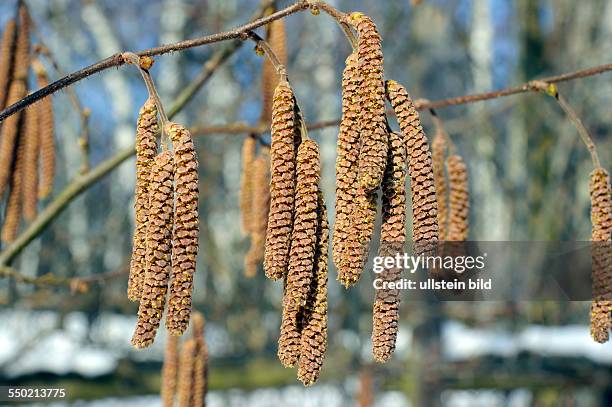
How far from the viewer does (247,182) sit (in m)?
1.88

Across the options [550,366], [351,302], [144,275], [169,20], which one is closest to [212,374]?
[351,302]

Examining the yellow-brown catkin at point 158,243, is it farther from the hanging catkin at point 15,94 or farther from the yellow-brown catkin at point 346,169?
the hanging catkin at point 15,94

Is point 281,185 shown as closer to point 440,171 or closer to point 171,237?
point 171,237

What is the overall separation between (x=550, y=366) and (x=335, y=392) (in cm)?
188

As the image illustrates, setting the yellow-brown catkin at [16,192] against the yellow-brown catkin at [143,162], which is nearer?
the yellow-brown catkin at [143,162]

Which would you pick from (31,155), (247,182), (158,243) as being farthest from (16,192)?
(158,243)

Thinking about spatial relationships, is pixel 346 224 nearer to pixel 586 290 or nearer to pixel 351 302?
pixel 586 290

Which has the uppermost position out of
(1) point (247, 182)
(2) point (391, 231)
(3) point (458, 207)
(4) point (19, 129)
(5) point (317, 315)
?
(4) point (19, 129)

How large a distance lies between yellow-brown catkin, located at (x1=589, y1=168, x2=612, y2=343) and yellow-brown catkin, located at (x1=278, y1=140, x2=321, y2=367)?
0.66 m

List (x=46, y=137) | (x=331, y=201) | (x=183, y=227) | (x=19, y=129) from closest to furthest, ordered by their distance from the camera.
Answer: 1. (x=183, y=227)
2. (x=19, y=129)
3. (x=46, y=137)
4. (x=331, y=201)

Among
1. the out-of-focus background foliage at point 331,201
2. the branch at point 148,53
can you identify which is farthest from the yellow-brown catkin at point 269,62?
the out-of-focus background foliage at point 331,201

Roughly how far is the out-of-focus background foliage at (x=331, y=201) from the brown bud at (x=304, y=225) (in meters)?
3.37

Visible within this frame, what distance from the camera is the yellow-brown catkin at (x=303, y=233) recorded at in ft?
3.38

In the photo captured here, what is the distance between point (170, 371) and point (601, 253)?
979 millimetres
